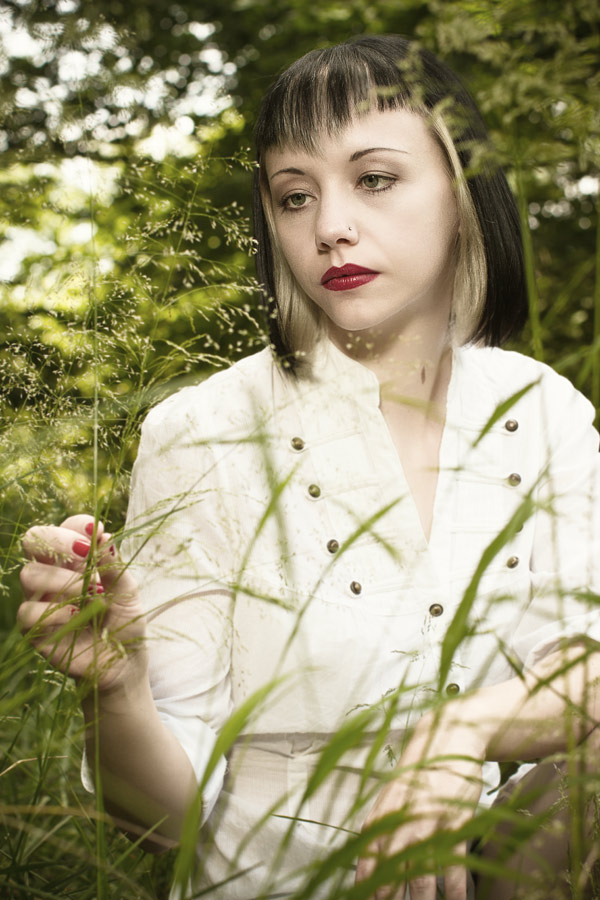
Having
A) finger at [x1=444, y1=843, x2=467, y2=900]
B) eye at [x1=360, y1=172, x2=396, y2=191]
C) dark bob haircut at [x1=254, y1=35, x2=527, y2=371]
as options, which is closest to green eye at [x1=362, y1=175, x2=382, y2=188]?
eye at [x1=360, y1=172, x2=396, y2=191]

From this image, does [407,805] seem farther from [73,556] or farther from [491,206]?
[491,206]

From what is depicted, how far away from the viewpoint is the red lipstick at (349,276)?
61.3 inches

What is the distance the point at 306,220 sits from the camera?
63.8 inches

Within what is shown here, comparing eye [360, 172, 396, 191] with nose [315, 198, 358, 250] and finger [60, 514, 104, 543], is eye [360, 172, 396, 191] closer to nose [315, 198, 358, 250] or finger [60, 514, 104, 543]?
nose [315, 198, 358, 250]

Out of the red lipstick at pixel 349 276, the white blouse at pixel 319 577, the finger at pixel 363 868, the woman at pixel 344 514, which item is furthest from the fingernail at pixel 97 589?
the red lipstick at pixel 349 276

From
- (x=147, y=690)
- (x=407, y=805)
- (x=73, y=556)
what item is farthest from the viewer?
(x=147, y=690)

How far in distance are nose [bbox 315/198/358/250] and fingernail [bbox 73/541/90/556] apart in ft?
2.36

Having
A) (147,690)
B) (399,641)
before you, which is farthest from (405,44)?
(147,690)

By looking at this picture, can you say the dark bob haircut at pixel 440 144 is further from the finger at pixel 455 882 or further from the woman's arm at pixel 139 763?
the finger at pixel 455 882

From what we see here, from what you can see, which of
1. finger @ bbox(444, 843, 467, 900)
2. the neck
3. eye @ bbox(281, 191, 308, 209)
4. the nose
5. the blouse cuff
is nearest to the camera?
finger @ bbox(444, 843, 467, 900)

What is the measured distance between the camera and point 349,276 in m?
1.57

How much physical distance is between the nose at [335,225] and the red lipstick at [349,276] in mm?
46

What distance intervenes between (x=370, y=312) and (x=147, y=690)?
776 mm

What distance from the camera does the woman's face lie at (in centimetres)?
155
